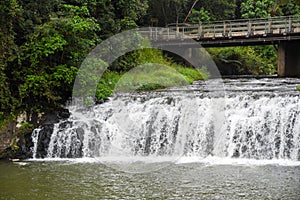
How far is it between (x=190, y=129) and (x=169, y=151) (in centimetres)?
106

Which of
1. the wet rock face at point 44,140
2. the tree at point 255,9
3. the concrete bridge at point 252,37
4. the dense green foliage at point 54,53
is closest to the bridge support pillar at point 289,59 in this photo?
the concrete bridge at point 252,37

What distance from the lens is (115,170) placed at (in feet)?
39.0

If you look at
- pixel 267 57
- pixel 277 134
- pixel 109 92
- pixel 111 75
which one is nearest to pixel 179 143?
pixel 277 134

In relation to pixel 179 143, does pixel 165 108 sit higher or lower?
higher

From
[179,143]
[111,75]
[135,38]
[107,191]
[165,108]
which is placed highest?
[135,38]

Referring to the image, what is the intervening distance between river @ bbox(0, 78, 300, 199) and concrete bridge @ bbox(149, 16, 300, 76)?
29.6ft

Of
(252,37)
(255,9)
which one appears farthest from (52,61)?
(255,9)

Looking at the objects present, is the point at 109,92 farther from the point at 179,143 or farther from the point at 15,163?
the point at 15,163

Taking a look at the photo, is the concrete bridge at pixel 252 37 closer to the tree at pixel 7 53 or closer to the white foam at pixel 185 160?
the tree at pixel 7 53

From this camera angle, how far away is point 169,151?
1421cm

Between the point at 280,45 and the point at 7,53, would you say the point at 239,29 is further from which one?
the point at 7,53

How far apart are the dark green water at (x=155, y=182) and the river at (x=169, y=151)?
0.02 meters

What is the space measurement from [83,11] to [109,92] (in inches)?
138

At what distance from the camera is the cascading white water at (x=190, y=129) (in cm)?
1353
